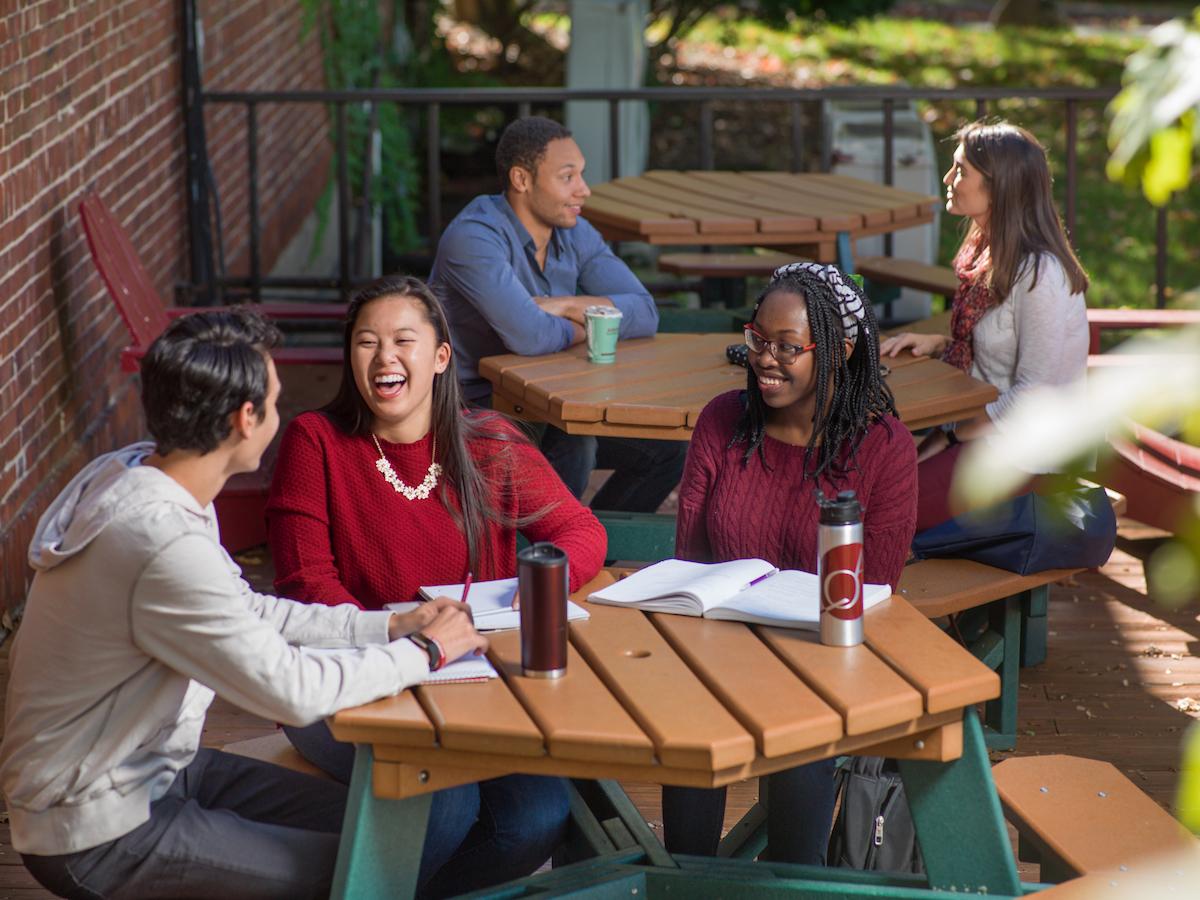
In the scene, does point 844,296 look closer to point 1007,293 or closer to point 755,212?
point 1007,293

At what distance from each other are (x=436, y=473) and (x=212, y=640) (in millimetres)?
790

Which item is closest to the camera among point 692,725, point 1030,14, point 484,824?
point 692,725

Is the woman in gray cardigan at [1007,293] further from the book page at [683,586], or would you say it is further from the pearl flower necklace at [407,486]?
the pearl flower necklace at [407,486]

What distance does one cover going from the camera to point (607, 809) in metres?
2.88

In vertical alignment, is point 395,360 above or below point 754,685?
above

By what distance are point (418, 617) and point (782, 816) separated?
2.71 feet

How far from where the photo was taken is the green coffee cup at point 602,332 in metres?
4.01

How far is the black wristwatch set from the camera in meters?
2.21

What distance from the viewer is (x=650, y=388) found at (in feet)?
12.4

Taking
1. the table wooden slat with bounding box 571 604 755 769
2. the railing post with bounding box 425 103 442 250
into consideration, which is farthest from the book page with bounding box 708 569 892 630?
the railing post with bounding box 425 103 442 250

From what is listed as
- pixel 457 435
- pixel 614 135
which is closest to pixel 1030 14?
pixel 614 135

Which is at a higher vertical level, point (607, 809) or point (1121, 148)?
point (1121, 148)

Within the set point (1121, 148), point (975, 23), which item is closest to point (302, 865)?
point (1121, 148)

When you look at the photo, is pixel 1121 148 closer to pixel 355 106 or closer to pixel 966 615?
pixel 966 615
